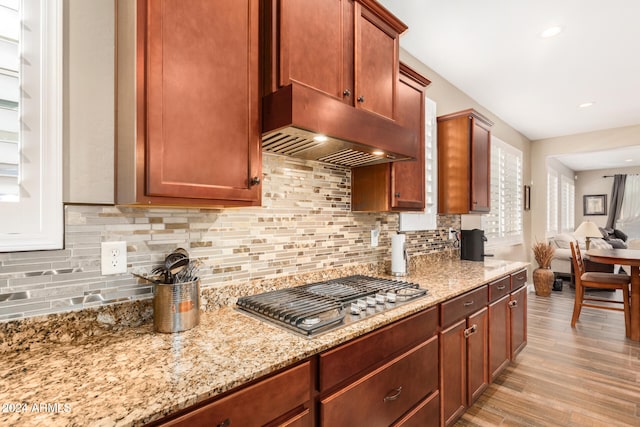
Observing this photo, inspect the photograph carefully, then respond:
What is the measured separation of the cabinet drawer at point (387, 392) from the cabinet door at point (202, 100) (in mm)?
812

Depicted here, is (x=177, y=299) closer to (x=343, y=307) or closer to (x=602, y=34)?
(x=343, y=307)

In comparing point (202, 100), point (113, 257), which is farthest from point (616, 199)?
point (113, 257)

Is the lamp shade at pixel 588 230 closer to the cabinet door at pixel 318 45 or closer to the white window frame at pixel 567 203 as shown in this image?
the white window frame at pixel 567 203

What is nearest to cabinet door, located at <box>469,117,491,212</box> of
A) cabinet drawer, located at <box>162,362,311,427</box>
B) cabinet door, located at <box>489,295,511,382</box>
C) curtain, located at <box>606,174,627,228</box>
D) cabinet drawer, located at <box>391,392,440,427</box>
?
cabinet door, located at <box>489,295,511,382</box>

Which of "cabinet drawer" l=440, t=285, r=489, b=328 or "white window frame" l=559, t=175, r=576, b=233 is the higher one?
"white window frame" l=559, t=175, r=576, b=233

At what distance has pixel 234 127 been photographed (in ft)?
4.04

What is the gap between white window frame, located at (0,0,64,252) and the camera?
3.39 ft

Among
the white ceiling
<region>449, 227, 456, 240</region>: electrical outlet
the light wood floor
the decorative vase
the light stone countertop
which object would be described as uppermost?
the white ceiling

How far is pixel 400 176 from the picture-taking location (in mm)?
2166

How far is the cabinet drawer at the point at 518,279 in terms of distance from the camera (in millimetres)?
2703

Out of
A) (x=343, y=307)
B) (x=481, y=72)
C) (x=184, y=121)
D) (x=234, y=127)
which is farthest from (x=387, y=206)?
(x=481, y=72)

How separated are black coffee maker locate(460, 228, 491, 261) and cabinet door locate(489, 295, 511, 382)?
667mm

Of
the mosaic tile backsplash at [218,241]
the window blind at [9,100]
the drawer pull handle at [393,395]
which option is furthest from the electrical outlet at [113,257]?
the drawer pull handle at [393,395]

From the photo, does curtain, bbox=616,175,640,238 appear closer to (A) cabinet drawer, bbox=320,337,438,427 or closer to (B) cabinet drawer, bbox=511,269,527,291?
(B) cabinet drawer, bbox=511,269,527,291
